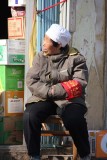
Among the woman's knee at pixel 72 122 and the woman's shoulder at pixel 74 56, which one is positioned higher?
the woman's shoulder at pixel 74 56

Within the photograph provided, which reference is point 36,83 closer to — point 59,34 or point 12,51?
point 59,34

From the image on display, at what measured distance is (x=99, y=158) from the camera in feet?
16.3

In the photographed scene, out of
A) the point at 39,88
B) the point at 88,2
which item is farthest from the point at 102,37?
the point at 39,88

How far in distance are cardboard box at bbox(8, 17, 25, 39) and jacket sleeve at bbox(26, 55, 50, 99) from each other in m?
0.66

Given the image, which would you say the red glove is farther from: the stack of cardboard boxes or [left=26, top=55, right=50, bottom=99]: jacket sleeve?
the stack of cardboard boxes

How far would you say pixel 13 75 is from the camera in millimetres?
4977

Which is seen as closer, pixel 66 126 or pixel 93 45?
pixel 66 126

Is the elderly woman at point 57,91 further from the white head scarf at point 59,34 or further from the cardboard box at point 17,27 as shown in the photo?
the cardboard box at point 17,27

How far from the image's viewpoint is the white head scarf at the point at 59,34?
14.0ft

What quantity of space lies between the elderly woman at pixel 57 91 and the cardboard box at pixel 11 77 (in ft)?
2.11

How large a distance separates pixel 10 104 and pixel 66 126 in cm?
109

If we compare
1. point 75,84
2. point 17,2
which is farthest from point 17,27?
point 75,84

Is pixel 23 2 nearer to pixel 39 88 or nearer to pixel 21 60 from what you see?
pixel 21 60

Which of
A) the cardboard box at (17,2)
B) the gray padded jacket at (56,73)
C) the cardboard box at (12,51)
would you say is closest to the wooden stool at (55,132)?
the gray padded jacket at (56,73)
